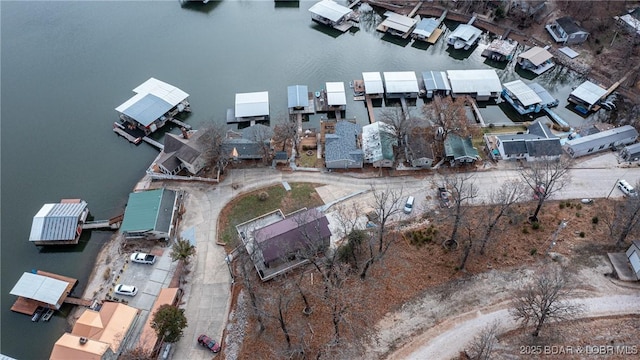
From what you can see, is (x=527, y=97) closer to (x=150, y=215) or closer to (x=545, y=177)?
(x=545, y=177)

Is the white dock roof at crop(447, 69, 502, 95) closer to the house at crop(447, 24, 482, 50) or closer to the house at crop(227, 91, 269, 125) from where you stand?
the house at crop(447, 24, 482, 50)

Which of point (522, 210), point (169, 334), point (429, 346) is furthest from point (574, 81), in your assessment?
point (169, 334)

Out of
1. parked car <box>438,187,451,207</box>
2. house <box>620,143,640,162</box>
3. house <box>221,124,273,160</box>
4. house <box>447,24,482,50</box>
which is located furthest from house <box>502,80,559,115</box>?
house <box>221,124,273,160</box>

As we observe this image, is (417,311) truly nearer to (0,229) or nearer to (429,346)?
(429,346)

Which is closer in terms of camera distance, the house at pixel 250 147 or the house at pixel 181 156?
the house at pixel 181 156

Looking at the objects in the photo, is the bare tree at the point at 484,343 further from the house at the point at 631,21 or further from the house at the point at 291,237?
the house at the point at 631,21

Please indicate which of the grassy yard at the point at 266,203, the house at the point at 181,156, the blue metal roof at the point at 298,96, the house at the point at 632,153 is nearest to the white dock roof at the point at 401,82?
the blue metal roof at the point at 298,96
